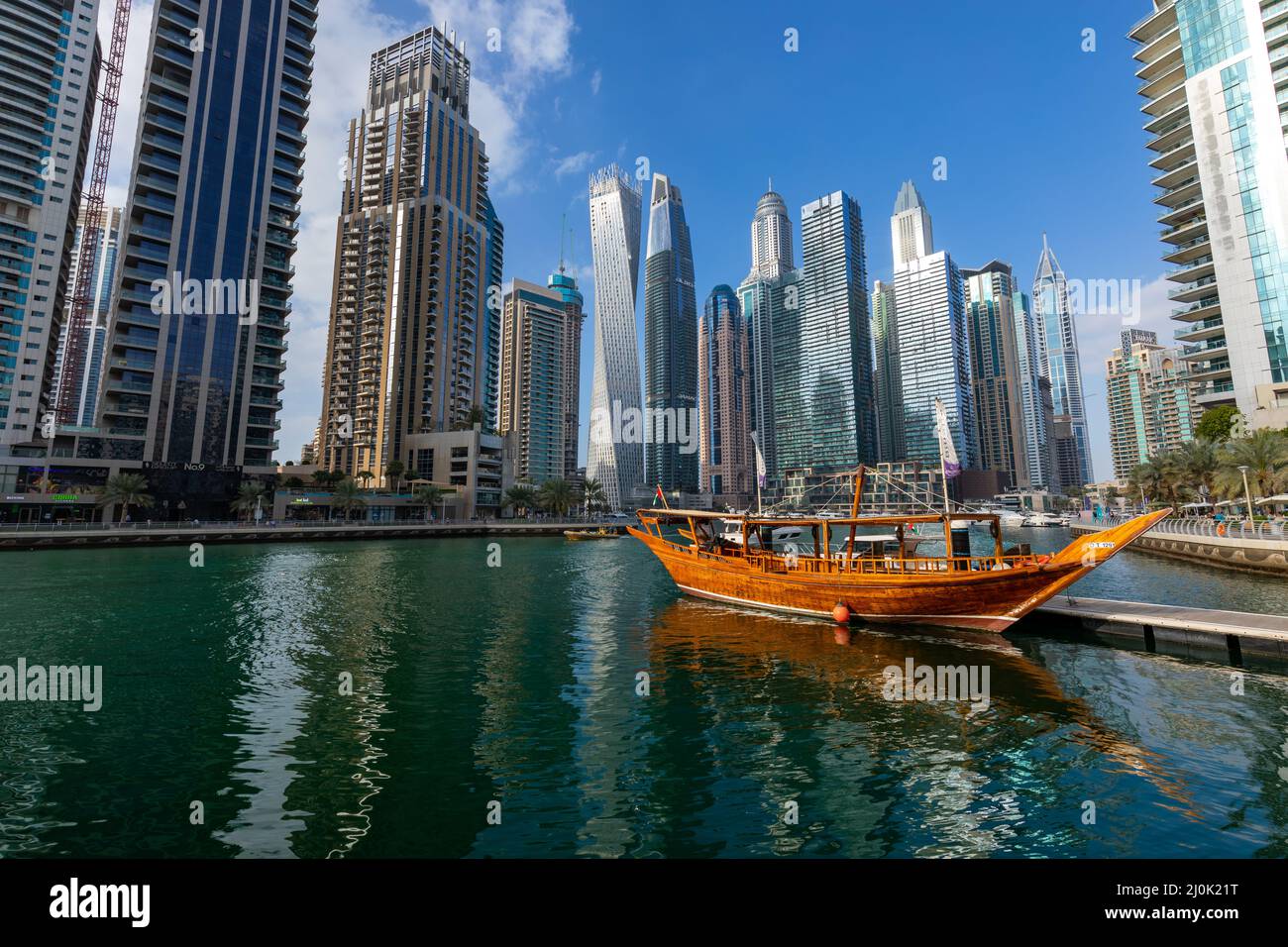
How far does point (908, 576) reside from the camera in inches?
990

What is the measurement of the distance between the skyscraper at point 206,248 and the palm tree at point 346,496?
1133cm

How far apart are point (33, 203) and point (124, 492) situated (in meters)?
60.3

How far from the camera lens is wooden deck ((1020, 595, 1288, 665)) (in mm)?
19672

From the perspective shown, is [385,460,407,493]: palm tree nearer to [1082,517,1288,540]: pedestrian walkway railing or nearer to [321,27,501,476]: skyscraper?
[321,27,501,476]: skyscraper

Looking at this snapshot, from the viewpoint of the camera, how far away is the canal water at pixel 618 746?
9.77m

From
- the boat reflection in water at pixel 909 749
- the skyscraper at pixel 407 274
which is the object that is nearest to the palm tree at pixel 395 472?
the skyscraper at pixel 407 274

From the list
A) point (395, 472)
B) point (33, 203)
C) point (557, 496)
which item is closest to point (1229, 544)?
point (557, 496)

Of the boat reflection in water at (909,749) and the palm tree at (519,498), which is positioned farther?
the palm tree at (519,498)

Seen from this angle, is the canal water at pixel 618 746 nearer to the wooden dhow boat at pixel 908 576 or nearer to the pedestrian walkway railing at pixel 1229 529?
the wooden dhow boat at pixel 908 576

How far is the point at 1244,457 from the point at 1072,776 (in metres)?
59.8
